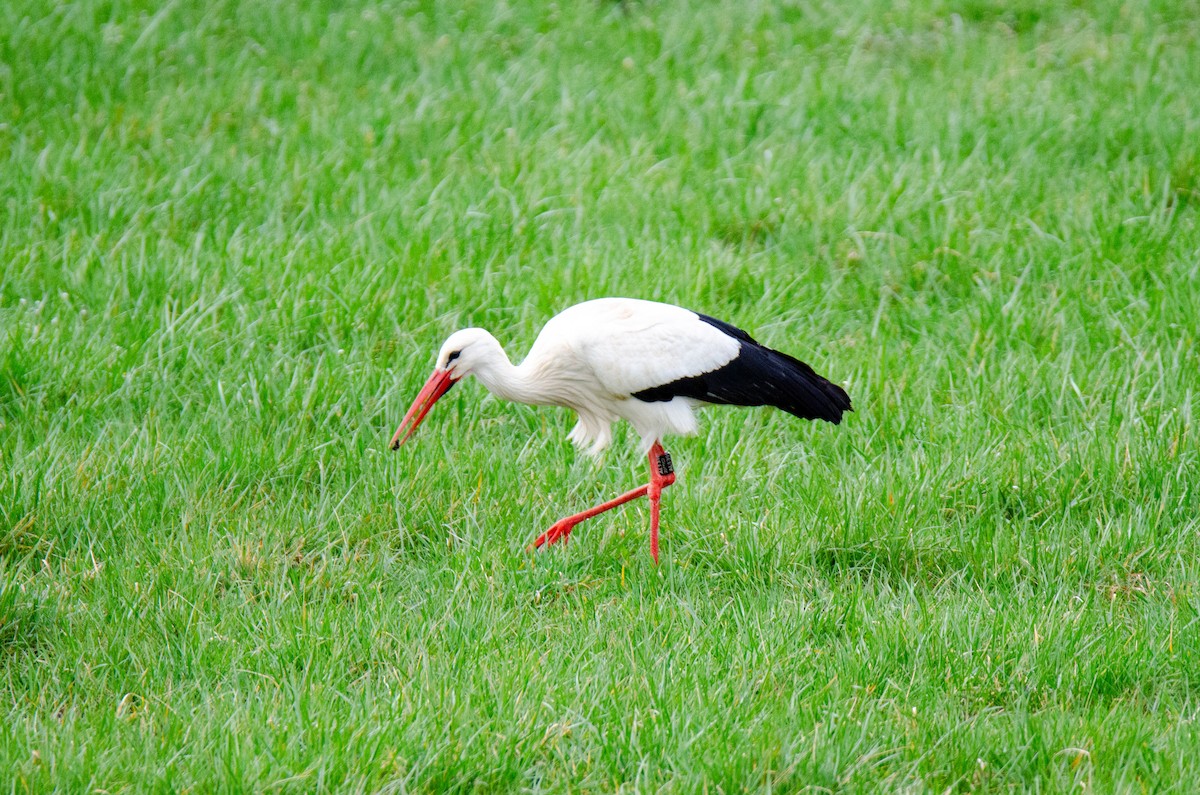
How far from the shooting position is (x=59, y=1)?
8438 millimetres

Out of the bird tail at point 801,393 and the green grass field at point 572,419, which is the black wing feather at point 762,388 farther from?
the green grass field at point 572,419

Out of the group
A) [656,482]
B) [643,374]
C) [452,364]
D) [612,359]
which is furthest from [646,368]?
[452,364]

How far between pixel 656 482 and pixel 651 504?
0.28ft

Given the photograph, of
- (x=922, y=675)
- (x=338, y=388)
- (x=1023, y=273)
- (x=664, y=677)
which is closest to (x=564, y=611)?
(x=664, y=677)

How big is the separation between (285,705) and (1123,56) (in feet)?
23.1

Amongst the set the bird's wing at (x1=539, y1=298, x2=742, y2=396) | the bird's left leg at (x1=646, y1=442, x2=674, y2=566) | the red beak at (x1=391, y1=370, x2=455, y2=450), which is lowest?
the bird's left leg at (x1=646, y1=442, x2=674, y2=566)

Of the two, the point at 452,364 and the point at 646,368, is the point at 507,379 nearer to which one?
the point at 452,364

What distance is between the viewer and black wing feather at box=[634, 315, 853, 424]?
451 cm

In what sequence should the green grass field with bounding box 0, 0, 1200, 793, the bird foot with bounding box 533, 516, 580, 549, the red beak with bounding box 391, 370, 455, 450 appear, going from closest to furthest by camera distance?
1. the green grass field with bounding box 0, 0, 1200, 793
2. the bird foot with bounding box 533, 516, 580, 549
3. the red beak with bounding box 391, 370, 455, 450

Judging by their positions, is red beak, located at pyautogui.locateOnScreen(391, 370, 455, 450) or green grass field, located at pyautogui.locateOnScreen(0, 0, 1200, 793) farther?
red beak, located at pyautogui.locateOnScreen(391, 370, 455, 450)

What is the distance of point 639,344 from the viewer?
447 centimetres

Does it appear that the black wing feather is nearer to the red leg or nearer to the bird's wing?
the bird's wing

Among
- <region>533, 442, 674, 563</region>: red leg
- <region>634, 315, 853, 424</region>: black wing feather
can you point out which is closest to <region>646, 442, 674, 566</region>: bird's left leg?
<region>533, 442, 674, 563</region>: red leg

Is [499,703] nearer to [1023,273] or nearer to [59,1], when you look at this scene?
[1023,273]
